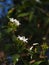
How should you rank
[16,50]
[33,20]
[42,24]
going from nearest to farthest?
[16,50] → [33,20] → [42,24]

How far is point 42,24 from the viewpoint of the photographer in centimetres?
310

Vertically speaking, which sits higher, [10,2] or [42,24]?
[10,2]

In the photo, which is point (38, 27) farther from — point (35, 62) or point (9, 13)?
point (35, 62)

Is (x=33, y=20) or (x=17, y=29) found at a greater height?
(x=33, y=20)

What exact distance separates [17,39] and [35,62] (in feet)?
0.65

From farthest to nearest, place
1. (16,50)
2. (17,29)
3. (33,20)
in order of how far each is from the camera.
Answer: (33,20) < (17,29) < (16,50)

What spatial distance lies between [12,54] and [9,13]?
61 cm

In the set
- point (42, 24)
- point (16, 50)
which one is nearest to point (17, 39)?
point (16, 50)

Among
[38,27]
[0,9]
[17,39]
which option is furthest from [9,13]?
[17,39]

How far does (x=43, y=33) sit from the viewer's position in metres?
3.06

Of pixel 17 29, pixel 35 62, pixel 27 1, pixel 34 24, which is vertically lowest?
pixel 35 62

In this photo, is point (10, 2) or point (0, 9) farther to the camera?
point (10, 2)

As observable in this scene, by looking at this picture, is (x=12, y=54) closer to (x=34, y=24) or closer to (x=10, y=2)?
(x=34, y=24)

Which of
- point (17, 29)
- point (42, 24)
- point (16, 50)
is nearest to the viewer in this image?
point (16, 50)
